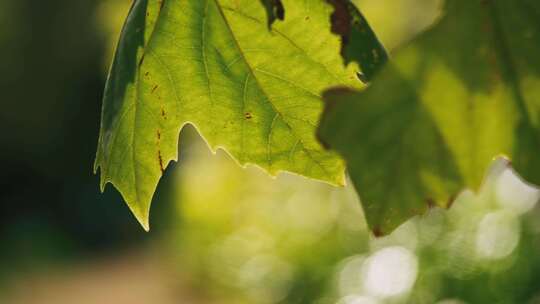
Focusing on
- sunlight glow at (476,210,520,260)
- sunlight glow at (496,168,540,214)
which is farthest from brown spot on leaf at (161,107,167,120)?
sunlight glow at (496,168,540,214)

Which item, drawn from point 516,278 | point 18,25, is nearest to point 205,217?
point 516,278

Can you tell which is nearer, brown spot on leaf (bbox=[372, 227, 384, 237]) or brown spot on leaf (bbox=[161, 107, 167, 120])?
brown spot on leaf (bbox=[372, 227, 384, 237])

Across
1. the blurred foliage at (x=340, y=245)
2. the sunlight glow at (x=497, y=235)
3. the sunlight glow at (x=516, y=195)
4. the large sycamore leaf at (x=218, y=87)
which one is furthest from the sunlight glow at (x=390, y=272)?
the large sycamore leaf at (x=218, y=87)

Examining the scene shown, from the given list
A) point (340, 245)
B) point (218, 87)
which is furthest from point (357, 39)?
point (340, 245)

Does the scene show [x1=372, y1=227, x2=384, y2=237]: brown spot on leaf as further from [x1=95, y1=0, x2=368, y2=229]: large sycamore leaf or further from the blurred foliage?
the blurred foliage

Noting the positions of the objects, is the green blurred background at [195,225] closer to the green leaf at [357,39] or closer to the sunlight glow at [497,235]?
the sunlight glow at [497,235]

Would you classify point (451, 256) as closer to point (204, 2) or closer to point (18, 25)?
point (204, 2)

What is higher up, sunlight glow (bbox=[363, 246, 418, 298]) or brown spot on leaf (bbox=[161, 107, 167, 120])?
brown spot on leaf (bbox=[161, 107, 167, 120])
